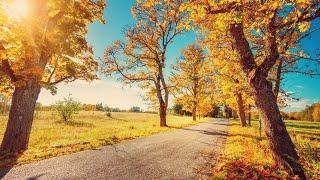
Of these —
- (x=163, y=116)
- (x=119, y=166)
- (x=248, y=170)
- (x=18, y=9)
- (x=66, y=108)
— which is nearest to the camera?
(x=248, y=170)

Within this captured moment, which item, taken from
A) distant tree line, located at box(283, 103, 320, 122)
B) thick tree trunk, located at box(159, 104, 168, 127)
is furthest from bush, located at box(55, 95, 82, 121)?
distant tree line, located at box(283, 103, 320, 122)

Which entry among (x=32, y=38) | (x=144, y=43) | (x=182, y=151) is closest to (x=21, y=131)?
(x=32, y=38)

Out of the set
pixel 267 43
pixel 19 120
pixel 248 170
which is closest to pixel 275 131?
pixel 248 170

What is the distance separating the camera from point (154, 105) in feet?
103

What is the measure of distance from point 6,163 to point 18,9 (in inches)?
262

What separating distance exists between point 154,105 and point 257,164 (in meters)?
23.3

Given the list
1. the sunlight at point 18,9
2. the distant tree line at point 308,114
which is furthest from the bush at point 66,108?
the distant tree line at point 308,114

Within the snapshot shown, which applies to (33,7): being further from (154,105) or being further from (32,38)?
(154,105)

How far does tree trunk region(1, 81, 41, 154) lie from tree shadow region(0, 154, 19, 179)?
4.45ft

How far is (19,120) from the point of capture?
1137 centimetres

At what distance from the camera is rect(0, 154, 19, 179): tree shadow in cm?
725

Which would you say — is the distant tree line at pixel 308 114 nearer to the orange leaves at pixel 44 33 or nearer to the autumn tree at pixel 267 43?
the orange leaves at pixel 44 33

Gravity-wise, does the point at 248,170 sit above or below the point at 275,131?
below

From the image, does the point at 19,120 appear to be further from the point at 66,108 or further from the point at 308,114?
the point at 308,114
